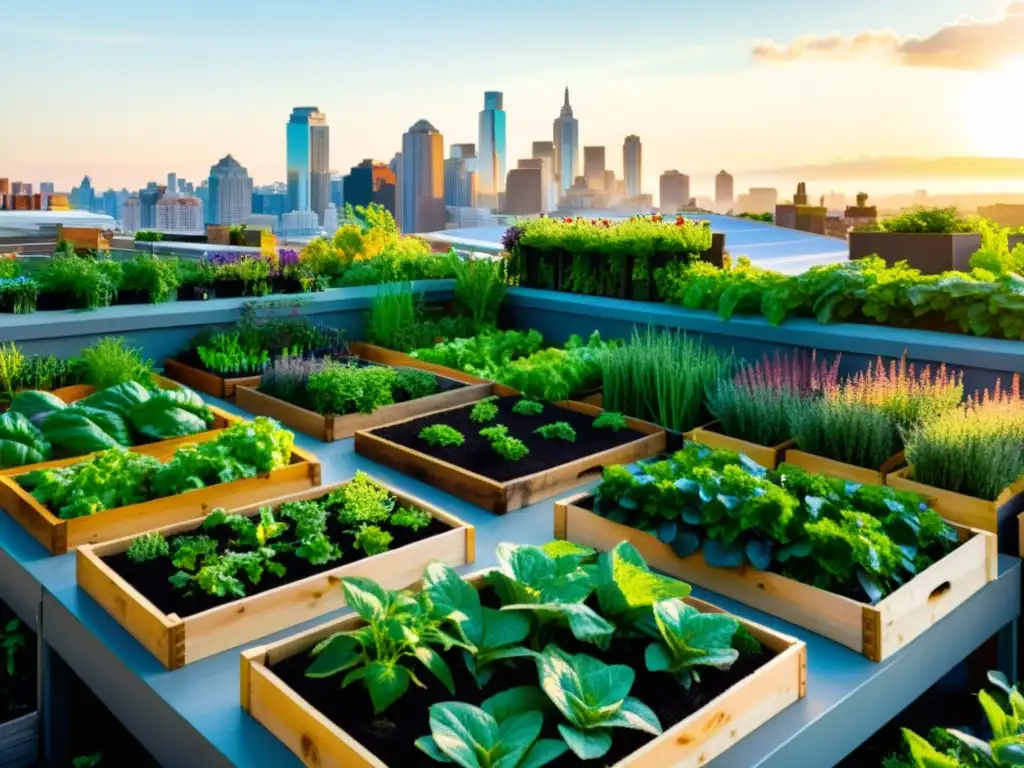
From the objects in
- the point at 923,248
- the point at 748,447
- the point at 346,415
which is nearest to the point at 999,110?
the point at 923,248

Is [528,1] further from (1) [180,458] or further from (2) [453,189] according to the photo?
(2) [453,189]

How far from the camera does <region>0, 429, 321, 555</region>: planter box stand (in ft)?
10.8

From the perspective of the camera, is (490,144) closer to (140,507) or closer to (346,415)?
(346,415)

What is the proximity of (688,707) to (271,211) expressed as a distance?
51.6 m

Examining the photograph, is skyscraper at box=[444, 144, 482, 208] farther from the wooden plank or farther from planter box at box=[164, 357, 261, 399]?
the wooden plank

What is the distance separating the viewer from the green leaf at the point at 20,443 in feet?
12.8

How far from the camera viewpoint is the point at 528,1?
611 inches

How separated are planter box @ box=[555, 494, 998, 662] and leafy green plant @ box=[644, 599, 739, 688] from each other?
475 millimetres

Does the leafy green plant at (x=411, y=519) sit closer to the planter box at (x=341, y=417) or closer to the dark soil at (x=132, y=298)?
the planter box at (x=341, y=417)

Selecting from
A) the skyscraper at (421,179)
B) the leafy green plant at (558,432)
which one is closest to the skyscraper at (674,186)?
the skyscraper at (421,179)

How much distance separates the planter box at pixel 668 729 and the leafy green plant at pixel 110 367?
290cm

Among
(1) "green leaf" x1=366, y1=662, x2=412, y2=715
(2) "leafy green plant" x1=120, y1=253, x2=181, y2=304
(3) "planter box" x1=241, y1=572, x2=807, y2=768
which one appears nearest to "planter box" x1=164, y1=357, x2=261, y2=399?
(2) "leafy green plant" x1=120, y1=253, x2=181, y2=304

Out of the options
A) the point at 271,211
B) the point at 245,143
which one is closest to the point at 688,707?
the point at 245,143

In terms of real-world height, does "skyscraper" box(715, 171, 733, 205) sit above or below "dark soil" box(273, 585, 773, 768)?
above
